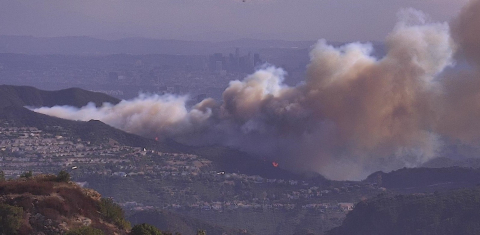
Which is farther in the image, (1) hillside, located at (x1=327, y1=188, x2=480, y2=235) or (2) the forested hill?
(2) the forested hill

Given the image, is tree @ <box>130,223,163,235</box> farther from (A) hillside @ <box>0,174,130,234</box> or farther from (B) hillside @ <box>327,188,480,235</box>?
(B) hillside @ <box>327,188,480,235</box>

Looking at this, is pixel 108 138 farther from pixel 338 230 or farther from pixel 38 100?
pixel 338 230

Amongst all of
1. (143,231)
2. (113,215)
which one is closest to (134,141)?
(113,215)

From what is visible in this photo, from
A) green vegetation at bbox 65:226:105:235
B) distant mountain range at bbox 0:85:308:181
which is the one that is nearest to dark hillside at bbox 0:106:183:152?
distant mountain range at bbox 0:85:308:181

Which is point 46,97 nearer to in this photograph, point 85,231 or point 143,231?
point 143,231

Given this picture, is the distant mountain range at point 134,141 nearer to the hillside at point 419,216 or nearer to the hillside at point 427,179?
the hillside at point 427,179
